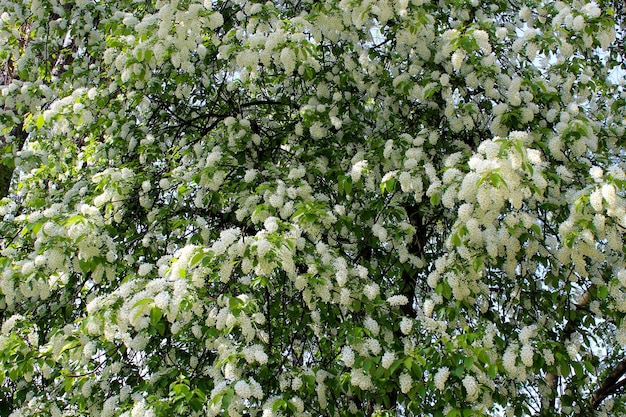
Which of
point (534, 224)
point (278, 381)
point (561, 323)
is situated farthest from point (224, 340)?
point (561, 323)

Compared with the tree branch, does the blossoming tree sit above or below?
above

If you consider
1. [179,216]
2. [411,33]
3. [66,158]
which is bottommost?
[66,158]

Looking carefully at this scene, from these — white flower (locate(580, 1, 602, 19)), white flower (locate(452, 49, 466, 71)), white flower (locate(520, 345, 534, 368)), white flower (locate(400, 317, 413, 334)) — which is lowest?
white flower (locate(400, 317, 413, 334))

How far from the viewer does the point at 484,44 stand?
373cm

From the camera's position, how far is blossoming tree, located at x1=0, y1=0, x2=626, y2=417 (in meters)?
3.04

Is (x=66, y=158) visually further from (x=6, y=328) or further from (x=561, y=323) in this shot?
(x=561, y=323)

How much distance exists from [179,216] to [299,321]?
1.21m

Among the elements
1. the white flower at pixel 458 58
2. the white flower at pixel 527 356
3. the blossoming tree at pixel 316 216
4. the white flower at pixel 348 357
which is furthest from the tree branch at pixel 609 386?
the white flower at pixel 458 58

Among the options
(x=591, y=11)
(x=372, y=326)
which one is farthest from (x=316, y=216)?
(x=591, y=11)

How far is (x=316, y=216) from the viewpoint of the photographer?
3.32 meters

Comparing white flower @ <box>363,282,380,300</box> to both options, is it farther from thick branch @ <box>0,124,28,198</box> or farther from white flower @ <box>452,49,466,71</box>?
thick branch @ <box>0,124,28,198</box>

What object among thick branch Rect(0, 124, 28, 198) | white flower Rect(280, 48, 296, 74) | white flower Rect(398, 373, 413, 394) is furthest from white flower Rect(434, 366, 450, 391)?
thick branch Rect(0, 124, 28, 198)

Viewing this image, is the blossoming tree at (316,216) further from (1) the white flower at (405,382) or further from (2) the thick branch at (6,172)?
(2) the thick branch at (6,172)

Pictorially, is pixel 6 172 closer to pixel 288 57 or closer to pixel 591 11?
pixel 288 57
